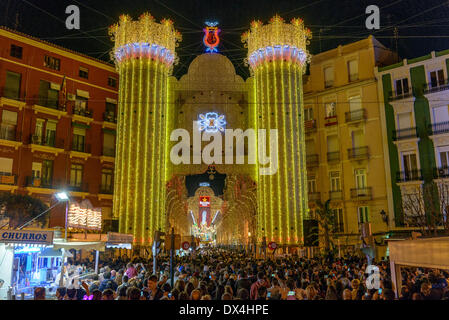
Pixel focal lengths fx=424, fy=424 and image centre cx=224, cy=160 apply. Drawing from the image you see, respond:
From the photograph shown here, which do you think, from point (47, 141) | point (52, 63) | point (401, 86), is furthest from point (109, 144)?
point (401, 86)

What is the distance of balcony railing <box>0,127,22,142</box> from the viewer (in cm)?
2927

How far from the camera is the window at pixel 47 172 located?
30691 millimetres

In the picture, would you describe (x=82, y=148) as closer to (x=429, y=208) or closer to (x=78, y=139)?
(x=78, y=139)

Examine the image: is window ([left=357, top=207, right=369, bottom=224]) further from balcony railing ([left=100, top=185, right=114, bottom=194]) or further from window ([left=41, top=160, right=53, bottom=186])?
window ([left=41, top=160, right=53, bottom=186])

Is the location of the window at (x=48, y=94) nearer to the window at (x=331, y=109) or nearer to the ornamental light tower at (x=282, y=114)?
the ornamental light tower at (x=282, y=114)

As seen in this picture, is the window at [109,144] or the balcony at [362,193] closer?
the balcony at [362,193]

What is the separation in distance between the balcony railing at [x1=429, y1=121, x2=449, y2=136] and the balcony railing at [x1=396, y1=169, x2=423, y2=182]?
2827 millimetres

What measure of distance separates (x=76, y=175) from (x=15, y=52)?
9.91 m

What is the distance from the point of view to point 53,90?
3244 centimetres

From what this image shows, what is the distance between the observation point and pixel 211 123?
33.8m

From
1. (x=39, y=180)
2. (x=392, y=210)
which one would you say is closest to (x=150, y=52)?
(x=39, y=180)

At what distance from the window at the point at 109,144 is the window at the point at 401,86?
22.8 metres

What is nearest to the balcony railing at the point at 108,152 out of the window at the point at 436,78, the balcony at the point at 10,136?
the balcony at the point at 10,136

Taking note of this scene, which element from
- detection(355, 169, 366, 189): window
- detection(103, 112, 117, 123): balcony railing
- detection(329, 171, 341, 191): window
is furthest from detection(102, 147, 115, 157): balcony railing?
detection(355, 169, 366, 189): window
